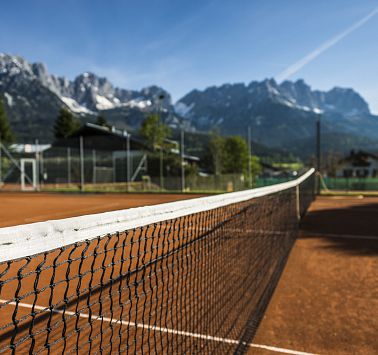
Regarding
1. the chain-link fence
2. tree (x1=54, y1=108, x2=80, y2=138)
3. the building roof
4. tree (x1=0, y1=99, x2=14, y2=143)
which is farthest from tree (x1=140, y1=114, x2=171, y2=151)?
the building roof

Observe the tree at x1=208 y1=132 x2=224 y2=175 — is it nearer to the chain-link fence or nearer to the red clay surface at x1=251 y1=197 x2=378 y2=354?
the chain-link fence

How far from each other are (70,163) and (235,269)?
2710cm

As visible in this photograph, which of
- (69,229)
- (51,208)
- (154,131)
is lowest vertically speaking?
(51,208)

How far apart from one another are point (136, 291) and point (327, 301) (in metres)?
3.04

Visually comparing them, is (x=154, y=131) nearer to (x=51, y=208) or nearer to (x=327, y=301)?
(x=51, y=208)

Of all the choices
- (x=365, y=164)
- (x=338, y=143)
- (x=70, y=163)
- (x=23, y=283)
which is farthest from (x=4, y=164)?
(x=338, y=143)

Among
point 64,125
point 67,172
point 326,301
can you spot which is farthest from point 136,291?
point 64,125

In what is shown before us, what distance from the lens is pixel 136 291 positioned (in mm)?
2725

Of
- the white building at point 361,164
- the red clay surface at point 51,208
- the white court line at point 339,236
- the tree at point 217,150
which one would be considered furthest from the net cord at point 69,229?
the white building at point 361,164

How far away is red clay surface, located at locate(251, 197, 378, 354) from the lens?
367 centimetres

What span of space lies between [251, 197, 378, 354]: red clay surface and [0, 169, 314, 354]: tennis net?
0.22m

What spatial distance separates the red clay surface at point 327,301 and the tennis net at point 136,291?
8.5 inches

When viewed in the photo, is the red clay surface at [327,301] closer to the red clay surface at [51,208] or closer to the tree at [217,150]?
the red clay surface at [51,208]

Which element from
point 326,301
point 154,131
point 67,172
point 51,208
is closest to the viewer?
point 326,301
